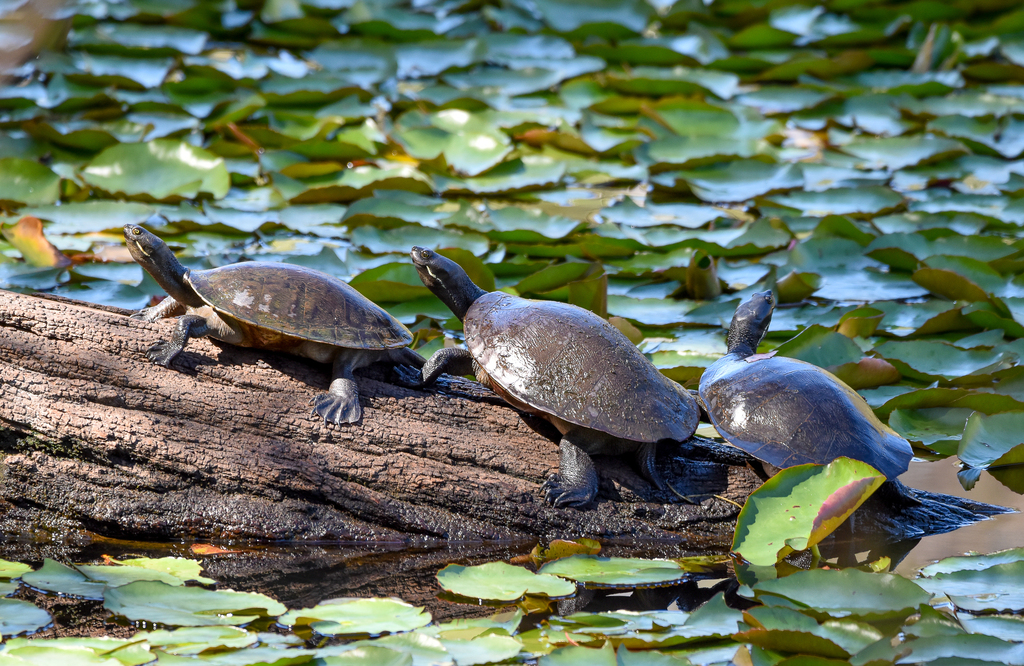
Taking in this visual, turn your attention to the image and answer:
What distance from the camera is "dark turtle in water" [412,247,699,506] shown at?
2.83 m

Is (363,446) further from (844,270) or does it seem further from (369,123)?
(369,123)

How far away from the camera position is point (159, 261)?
301 centimetres

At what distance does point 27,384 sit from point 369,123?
3454mm

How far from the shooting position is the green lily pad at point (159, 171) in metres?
4.90

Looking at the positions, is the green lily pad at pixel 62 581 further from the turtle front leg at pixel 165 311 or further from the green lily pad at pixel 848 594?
the green lily pad at pixel 848 594

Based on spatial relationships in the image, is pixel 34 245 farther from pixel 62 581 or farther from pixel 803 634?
pixel 803 634

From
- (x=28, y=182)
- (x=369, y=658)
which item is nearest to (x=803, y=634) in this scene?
(x=369, y=658)

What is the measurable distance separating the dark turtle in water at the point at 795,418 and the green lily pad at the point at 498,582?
867 millimetres

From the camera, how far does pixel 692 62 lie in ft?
23.2

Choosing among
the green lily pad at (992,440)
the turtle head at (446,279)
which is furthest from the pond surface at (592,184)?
the turtle head at (446,279)

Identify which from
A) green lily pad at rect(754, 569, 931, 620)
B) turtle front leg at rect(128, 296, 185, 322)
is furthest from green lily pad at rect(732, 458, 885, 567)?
turtle front leg at rect(128, 296, 185, 322)

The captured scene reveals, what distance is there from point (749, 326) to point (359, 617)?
2006 mm

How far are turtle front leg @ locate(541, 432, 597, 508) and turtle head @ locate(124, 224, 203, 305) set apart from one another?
1.40 metres

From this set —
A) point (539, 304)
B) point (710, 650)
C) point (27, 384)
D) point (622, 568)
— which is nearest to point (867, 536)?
point (622, 568)
